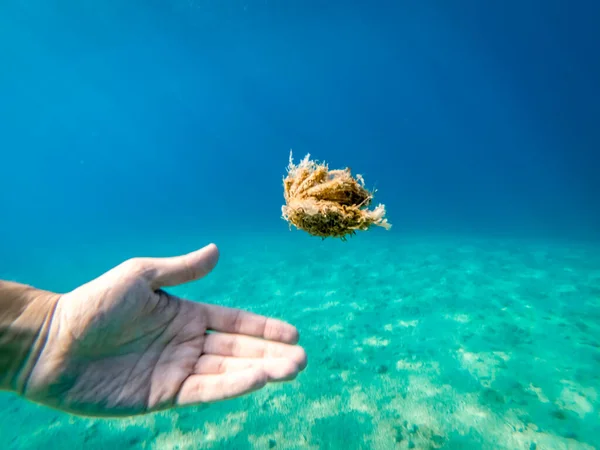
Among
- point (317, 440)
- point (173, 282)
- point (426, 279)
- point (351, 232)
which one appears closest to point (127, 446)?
point (317, 440)

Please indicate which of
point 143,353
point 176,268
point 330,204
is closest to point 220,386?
point 143,353

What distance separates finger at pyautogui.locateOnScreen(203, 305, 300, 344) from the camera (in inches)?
133

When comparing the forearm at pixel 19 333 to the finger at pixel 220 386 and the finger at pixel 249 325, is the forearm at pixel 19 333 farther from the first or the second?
the finger at pixel 249 325

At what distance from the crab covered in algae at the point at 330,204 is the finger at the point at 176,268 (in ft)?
3.34

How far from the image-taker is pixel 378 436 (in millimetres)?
7266

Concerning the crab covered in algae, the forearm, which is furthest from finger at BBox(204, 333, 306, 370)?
the forearm

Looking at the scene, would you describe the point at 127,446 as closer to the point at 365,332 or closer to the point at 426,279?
the point at 365,332

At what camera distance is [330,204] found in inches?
115

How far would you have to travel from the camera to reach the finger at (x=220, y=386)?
114 inches

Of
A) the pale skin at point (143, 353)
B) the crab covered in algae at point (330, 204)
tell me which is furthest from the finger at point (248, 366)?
the crab covered in algae at point (330, 204)

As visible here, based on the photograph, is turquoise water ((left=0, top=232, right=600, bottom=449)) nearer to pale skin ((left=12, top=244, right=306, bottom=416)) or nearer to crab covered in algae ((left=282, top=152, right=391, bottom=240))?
pale skin ((left=12, top=244, right=306, bottom=416))

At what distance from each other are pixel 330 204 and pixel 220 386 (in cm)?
199

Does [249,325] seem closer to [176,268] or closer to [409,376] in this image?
[176,268]

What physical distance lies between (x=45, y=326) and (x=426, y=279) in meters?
16.4
